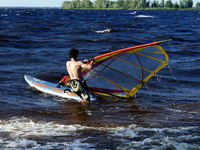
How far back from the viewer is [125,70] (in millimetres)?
7762

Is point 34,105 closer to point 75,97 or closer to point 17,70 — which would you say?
point 75,97

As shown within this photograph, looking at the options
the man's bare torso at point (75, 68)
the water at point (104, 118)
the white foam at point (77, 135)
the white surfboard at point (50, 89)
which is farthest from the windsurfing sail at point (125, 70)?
the white foam at point (77, 135)

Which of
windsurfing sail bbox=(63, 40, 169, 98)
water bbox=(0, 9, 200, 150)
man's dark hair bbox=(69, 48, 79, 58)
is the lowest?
water bbox=(0, 9, 200, 150)

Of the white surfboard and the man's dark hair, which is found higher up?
the man's dark hair

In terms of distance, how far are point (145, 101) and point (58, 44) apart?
13.1m

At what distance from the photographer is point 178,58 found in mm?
14906

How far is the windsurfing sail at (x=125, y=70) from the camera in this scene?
736 cm

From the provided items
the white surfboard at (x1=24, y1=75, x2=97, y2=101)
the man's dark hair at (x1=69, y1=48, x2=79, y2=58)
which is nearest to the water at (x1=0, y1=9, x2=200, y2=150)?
the white surfboard at (x1=24, y1=75, x2=97, y2=101)

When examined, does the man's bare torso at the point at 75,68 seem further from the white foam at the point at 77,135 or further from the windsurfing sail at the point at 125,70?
the white foam at the point at 77,135

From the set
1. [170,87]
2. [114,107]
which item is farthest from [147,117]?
[170,87]

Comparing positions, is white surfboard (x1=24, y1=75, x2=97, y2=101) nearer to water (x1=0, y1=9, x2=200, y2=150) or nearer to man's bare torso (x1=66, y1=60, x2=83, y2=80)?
water (x1=0, y1=9, x2=200, y2=150)

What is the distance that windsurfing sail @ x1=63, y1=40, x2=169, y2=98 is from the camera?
7.36 m

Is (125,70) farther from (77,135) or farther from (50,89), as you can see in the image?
(77,135)

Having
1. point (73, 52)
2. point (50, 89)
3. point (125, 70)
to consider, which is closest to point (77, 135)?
point (73, 52)
